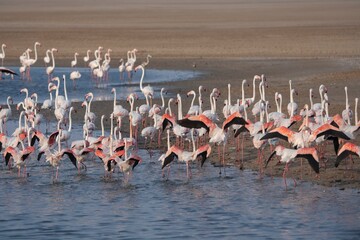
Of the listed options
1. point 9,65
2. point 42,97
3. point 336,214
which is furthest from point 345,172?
point 9,65

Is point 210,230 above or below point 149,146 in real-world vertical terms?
below

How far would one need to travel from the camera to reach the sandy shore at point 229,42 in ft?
68.9

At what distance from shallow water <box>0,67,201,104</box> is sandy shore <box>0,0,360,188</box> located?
98cm

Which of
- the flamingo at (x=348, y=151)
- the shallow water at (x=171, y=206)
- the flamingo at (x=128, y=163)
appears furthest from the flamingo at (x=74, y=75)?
the flamingo at (x=348, y=151)

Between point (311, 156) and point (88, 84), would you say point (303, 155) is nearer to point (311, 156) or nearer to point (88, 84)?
point (311, 156)

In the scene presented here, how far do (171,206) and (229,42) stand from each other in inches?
939

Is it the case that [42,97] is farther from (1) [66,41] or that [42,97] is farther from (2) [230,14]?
(2) [230,14]

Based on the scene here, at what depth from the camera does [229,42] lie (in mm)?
34125

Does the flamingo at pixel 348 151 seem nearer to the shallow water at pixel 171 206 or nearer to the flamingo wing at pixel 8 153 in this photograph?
the shallow water at pixel 171 206

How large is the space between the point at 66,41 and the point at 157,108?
21801 millimetres

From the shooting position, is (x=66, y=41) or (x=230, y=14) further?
(x=230, y=14)

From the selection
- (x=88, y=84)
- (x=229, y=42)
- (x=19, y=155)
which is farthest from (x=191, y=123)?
(x=229, y=42)

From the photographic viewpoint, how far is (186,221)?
10016 mm

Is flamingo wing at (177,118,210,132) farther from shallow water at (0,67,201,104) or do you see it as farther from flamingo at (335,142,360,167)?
shallow water at (0,67,201,104)
